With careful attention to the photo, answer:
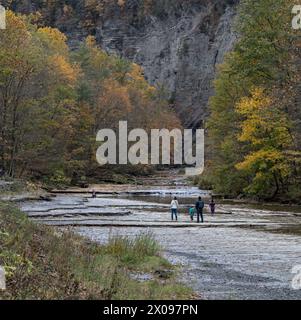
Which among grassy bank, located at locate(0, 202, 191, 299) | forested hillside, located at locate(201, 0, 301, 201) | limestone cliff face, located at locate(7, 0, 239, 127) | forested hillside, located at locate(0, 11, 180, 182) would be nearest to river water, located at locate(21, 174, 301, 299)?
grassy bank, located at locate(0, 202, 191, 299)

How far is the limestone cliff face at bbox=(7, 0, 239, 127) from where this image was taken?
11406 cm

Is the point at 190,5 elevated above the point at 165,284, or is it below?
above

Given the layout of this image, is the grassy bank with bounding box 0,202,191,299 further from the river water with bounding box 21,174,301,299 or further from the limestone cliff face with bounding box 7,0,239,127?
the limestone cliff face with bounding box 7,0,239,127

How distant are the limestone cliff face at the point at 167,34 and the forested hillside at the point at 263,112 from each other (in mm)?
54523

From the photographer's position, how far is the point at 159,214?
30500mm

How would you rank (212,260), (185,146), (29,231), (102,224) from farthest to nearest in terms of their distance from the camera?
(185,146), (102,224), (212,260), (29,231)

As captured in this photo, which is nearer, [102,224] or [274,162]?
[102,224]

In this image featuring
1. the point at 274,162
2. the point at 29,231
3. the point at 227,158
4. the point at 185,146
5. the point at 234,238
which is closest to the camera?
the point at 29,231

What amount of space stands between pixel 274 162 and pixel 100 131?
32.1m

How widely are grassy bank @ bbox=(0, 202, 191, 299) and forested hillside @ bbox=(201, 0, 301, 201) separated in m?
25.5

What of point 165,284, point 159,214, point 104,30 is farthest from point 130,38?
point 165,284

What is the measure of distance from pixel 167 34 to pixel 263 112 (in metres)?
87.7

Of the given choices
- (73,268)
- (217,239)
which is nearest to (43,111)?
(217,239)

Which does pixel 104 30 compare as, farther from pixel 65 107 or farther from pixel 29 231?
pixel 29 231
